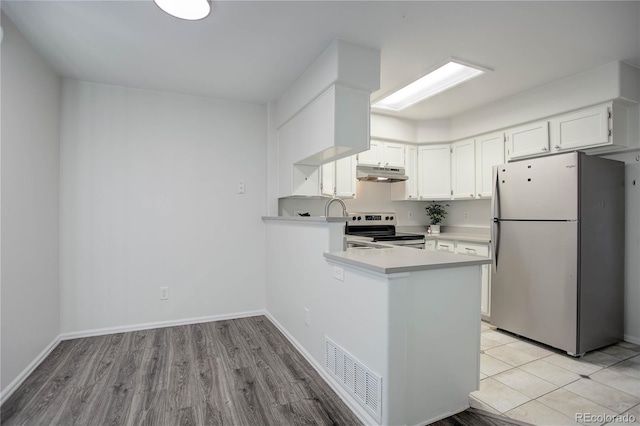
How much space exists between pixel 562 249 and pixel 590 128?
1.16m

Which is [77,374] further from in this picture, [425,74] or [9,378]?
[425,74]

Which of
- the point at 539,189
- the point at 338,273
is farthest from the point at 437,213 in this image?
the point at 338,273

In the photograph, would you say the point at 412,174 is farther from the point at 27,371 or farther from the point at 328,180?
the point at 27,371

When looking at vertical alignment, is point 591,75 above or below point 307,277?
above

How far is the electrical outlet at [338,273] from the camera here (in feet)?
6.71

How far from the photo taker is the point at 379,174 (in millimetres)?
4039

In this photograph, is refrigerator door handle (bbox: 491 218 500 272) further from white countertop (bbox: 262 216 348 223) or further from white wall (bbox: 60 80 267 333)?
white wall (bbox: 60 80 267 333)

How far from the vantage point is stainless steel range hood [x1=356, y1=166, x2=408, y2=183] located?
398 cm

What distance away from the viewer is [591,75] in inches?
111

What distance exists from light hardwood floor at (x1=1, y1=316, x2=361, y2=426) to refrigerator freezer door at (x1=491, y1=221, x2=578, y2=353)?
2020 millimetres

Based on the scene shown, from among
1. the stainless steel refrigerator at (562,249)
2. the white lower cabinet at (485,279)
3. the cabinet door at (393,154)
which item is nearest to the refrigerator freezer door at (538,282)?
the stainless steel refrigerator at (562,249)

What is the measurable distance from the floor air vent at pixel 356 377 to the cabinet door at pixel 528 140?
2.87 metres

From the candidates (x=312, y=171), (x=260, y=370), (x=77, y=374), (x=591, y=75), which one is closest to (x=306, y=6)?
(x=312, y=171)

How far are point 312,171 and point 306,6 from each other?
1676mm
